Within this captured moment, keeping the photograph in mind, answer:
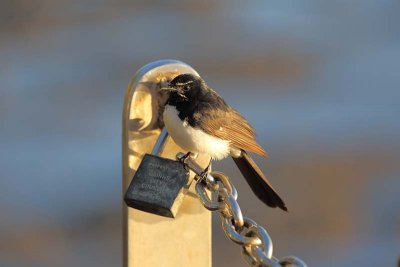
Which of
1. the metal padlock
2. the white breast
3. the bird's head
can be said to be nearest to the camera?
the metal padlock

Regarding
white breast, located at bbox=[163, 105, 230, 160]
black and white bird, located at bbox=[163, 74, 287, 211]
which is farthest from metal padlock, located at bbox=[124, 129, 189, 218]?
black and white bird, located at bbox=[163, 74, 287, 211]

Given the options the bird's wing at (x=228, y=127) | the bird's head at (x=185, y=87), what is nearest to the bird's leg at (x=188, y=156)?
the bird's head at (x=185, y=87)

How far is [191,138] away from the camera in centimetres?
261

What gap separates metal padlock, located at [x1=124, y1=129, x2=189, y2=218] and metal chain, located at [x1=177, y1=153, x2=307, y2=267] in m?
0.04

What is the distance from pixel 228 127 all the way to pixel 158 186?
991 millimetres

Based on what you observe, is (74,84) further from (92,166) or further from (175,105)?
(175,105)

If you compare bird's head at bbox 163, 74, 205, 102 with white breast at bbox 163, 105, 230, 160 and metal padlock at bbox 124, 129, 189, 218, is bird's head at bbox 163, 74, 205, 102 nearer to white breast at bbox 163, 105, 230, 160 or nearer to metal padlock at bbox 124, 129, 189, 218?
white breast at bbox 163, 105, 230, 160

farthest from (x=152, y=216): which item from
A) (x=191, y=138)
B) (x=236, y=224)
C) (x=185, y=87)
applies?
(x=185, y=87)

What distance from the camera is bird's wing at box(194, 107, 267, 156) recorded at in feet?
9.98

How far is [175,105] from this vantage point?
299 centimetres

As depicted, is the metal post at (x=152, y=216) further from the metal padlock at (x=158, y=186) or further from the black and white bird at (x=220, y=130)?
the black and white bird at (x=220, y=130)

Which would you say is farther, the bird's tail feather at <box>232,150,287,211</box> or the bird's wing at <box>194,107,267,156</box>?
the bird's wing at <box>194,107,267,156</box>

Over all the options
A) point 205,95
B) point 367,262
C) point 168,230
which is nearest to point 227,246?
point 367,262

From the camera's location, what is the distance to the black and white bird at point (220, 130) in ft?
9.55
